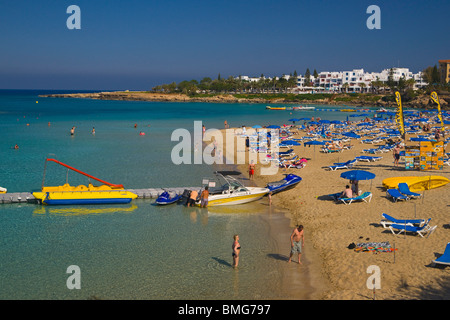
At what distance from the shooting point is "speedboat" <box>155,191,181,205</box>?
20.0 m

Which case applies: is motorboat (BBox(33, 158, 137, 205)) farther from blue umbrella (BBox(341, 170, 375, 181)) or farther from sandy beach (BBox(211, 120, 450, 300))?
blue umbrella (BBox(341, 170, 375, 181))

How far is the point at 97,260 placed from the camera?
13.7 m

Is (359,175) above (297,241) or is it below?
above

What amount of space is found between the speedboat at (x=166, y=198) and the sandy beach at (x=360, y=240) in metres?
4.95

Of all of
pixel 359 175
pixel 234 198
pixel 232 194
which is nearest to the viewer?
pixel 359 175

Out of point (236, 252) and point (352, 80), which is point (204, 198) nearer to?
point (236, 252)

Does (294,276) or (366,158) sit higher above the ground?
(366,158)

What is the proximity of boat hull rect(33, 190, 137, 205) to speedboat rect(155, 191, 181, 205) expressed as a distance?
156 cm

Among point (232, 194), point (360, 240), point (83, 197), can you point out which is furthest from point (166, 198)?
point (360, 240)

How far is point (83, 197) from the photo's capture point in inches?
787

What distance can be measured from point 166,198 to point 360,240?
9.69 m

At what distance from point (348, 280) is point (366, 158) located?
18.4 meters
